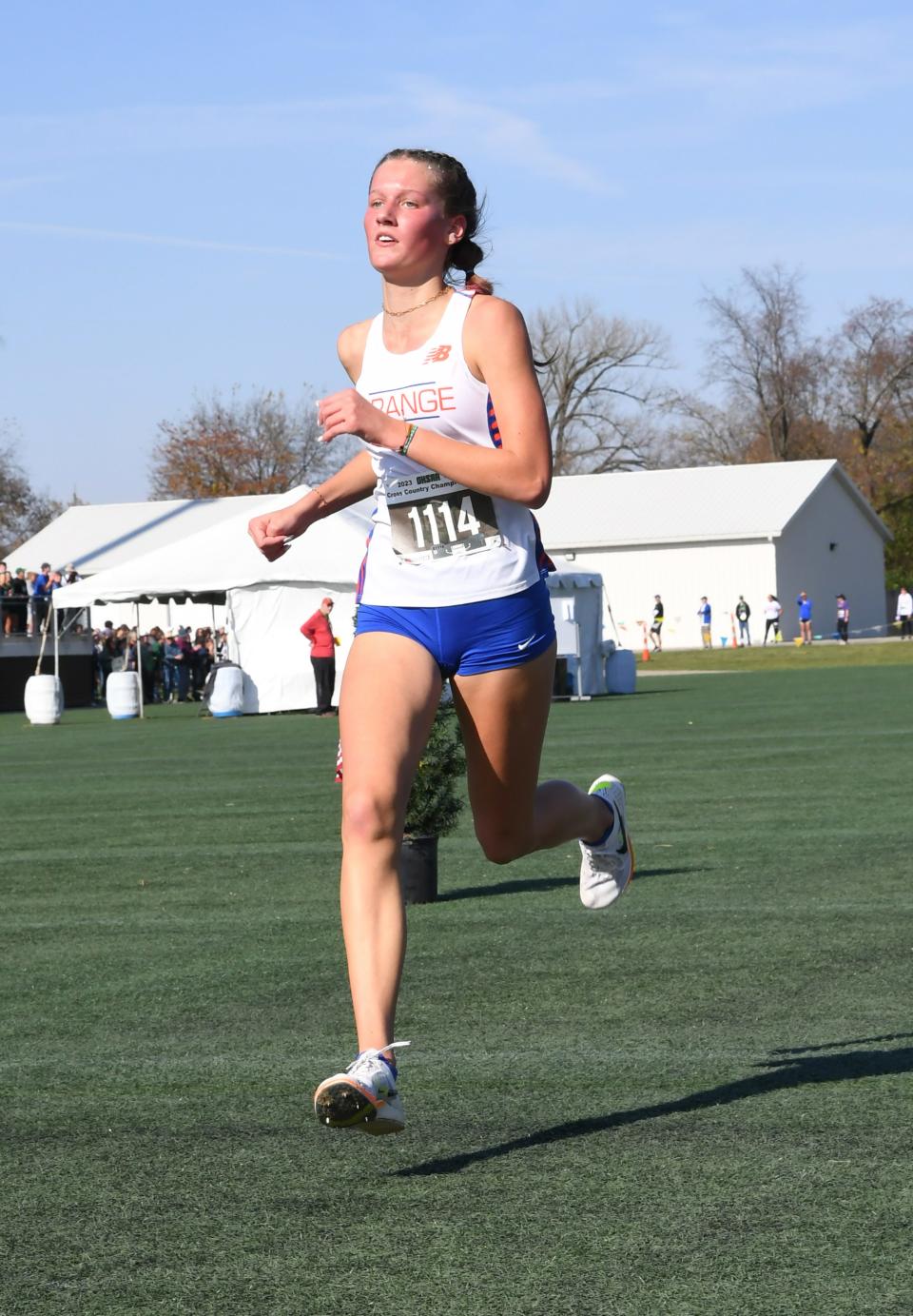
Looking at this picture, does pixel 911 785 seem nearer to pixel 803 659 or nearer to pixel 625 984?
pixel 625 984

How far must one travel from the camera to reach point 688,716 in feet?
89.5

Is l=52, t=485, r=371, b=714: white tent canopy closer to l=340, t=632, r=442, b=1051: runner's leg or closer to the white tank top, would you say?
the white tank top

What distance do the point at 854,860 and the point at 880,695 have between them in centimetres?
2176

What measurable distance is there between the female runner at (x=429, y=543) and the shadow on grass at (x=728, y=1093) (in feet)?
1.05

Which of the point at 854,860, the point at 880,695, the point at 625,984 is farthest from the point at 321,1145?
the point at 880,695

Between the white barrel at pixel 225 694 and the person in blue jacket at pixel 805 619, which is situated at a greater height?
the person in blue jacket at pixel 805 619

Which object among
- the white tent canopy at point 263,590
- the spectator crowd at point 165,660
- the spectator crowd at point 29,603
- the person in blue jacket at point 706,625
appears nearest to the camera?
the white tent canopy at point 263,590

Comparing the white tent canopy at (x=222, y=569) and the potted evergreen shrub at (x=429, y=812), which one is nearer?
the potted evergreen shrub at (x=429, y=812)

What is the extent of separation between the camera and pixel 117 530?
73250 millimetres

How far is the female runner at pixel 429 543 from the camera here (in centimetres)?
447

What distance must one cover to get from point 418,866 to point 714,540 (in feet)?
224

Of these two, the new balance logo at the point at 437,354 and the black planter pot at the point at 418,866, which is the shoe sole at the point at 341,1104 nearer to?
the new balance logo at the point at 437,354

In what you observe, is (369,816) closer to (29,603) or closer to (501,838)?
(501,838)

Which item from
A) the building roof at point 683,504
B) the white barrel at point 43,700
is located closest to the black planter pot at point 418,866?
the white barrel at point 43,700
